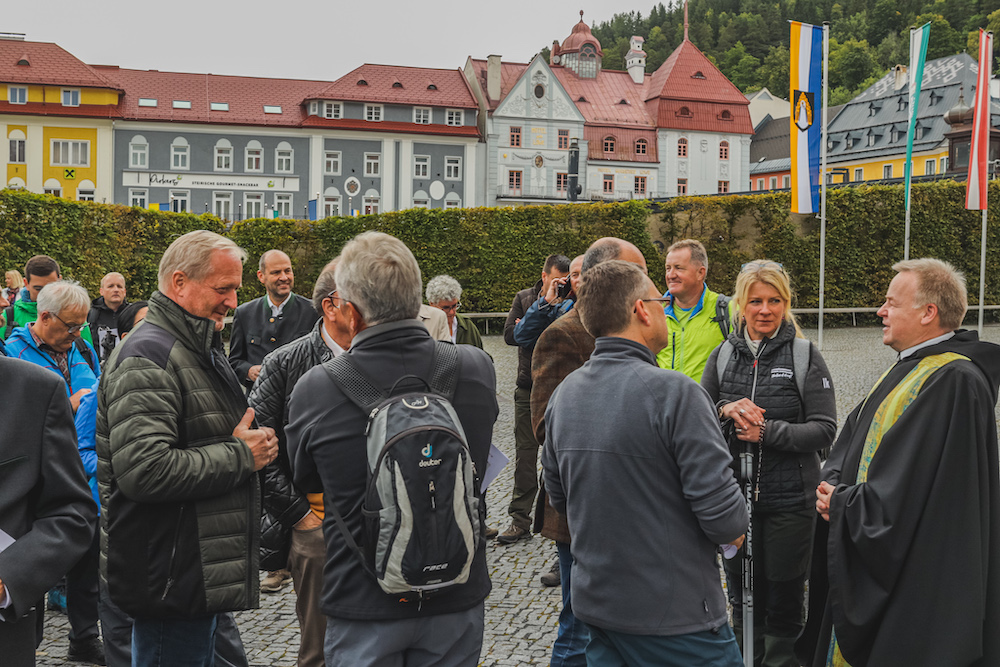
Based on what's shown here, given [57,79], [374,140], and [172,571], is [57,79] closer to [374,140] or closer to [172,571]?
[374,140]

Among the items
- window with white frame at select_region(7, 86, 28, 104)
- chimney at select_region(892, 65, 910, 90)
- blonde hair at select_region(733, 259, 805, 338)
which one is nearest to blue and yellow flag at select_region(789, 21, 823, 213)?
blonde hair at select_region(733, 259, 805, 338)

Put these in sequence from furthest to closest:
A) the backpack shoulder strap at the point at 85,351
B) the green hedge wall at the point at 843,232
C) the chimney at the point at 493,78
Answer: the chimney at the point at 493,78 → the green hedge wall at the point at 843,232 → the backpack shoulder strap at the point at 85,351

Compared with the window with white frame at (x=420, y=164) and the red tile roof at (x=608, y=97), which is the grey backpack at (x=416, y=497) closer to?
the window with white frame at (x=420, y=164)

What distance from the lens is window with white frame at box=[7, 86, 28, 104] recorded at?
50.9 m

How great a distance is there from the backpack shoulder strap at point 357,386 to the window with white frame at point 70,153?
181 feet

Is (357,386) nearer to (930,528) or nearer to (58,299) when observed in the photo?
(930,528)

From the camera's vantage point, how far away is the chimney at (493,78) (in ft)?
194

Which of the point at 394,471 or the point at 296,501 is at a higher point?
the point at 394,471

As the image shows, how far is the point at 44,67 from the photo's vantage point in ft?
169

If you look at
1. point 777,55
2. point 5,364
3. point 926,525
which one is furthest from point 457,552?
point 777,55

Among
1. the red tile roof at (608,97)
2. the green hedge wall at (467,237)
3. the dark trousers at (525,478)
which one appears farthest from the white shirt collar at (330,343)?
the red tile roof at (608,97)

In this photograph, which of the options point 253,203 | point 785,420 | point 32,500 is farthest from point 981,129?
point 253,203

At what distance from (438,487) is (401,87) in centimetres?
5639

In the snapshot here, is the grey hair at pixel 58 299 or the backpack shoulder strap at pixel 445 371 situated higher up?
the grey hair at pixel 58 299
